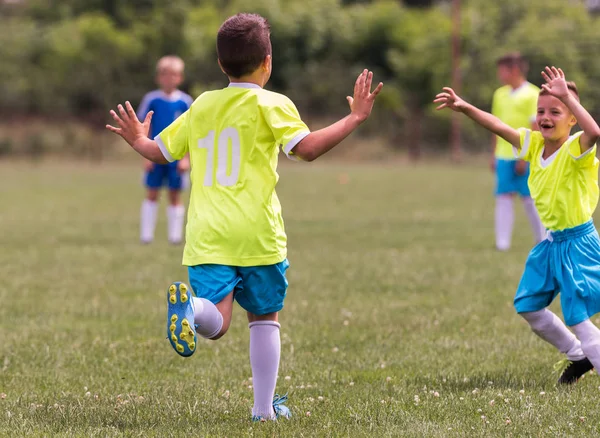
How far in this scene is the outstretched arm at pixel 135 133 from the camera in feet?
13.7

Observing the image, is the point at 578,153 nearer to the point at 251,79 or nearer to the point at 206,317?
the point at 251,79

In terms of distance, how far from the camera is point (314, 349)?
5801 millimetres

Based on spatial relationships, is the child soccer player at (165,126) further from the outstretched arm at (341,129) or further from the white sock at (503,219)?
the outstretched arm at (341,129)

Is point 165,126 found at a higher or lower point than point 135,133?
lower

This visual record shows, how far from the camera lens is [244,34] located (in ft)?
12.5

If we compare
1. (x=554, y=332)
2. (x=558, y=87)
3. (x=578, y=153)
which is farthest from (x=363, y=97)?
(x=554, y=332)

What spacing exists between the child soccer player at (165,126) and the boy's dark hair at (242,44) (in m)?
A: 7.42

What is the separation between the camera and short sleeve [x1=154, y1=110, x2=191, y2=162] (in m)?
4.09

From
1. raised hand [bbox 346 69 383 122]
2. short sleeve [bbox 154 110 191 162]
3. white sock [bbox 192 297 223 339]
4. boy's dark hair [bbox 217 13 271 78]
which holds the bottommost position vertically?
white sock [bbox 192 297 223 339]

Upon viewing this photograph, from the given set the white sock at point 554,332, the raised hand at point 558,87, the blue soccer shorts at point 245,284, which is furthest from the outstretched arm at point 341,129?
the white sock at point 554,332

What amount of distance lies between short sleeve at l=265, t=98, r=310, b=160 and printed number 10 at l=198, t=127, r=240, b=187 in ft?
0.61

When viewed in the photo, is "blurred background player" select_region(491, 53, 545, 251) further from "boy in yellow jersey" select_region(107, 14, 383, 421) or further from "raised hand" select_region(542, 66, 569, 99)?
"boy in yellow jersey" select_region(107, 14, 383, 421)

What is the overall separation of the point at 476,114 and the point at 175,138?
5.40 ft

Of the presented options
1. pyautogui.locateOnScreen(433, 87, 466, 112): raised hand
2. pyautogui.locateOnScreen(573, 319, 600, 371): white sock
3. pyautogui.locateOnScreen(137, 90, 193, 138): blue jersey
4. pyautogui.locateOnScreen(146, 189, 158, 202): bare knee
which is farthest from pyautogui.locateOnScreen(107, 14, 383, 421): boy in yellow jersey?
pyautogui.locateOnScreen(146, 189, 158, 202): bare knee
